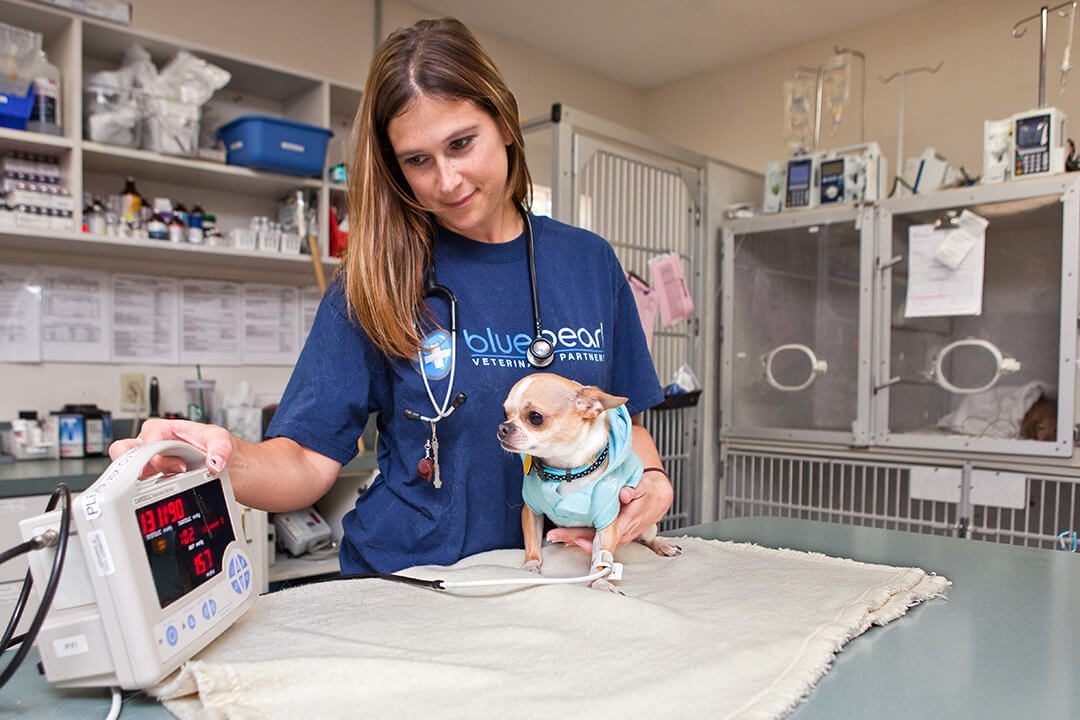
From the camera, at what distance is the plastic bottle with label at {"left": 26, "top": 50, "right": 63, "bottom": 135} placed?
2033 mm

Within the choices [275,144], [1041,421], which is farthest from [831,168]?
[275,144]

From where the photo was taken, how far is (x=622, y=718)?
1.64ft

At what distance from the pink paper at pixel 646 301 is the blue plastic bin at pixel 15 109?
1.79 metres

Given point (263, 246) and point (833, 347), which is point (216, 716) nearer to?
point (263, 246)

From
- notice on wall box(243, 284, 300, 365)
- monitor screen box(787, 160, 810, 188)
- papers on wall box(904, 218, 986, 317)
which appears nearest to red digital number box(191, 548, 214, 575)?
notice on wall box(243, 284, 300, 365)

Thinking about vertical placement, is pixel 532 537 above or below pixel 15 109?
below

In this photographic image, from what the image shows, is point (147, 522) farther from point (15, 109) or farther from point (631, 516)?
point (15, 109)

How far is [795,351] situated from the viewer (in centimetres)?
277

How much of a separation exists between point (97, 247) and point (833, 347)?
2.44m

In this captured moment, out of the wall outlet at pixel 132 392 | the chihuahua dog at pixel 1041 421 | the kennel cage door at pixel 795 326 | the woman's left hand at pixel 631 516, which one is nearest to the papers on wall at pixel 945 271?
the kennel cage door at pixel 795 326

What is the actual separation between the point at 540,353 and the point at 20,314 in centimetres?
207

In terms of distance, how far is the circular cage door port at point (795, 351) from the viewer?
2664mm

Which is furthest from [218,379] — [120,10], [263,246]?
[120,10]

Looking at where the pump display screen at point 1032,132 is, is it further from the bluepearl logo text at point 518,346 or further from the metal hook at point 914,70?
the bluepearl logo text at point 518,346
